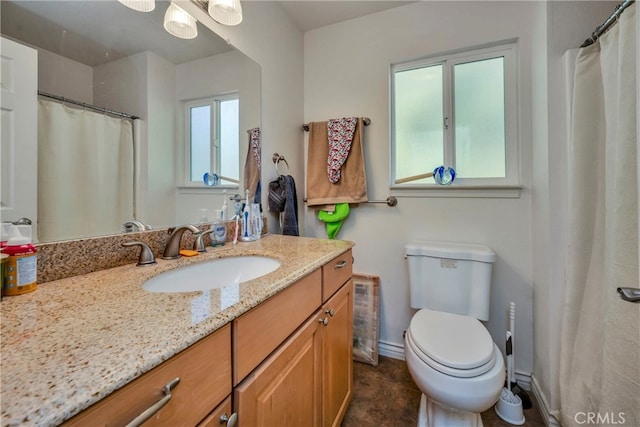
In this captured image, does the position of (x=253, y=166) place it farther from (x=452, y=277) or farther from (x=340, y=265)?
(x=452, y=277)

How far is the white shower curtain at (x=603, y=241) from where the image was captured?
31.5 inches

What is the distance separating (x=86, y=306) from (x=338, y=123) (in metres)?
1.58

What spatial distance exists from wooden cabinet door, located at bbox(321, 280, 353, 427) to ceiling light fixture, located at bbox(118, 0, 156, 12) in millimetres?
1277

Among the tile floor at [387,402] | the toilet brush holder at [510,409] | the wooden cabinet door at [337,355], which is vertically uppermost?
the wooden cabinet door at [337,355]

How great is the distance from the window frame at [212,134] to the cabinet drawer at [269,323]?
714 mm

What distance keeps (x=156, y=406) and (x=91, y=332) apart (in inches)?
6.9

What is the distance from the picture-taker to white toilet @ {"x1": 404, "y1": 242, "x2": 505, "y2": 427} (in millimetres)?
975

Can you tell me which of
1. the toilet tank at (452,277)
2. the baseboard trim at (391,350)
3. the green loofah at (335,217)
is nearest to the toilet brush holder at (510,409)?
the toilet tank at (452,277)

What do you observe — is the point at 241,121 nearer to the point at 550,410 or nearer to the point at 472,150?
the point at 472,150

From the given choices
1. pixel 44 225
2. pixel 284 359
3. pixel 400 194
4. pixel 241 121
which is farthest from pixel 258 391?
pixel 400 194

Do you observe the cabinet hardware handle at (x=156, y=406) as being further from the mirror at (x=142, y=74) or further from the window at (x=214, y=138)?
the window at (x=214, y=138)

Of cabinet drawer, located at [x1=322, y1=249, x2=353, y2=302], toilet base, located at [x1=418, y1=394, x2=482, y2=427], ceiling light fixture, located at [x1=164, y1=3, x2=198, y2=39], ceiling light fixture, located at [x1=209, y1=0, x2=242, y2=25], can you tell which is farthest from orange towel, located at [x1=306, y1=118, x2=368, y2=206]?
toilet base, located at [x1=418, y1=394, x2=482, y2=427]

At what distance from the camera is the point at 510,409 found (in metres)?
1.27

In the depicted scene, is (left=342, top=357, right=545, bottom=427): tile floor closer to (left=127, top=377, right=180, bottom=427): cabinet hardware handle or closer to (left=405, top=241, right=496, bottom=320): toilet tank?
(left=405, top=241, right=496, bottom=320): toilet tank
